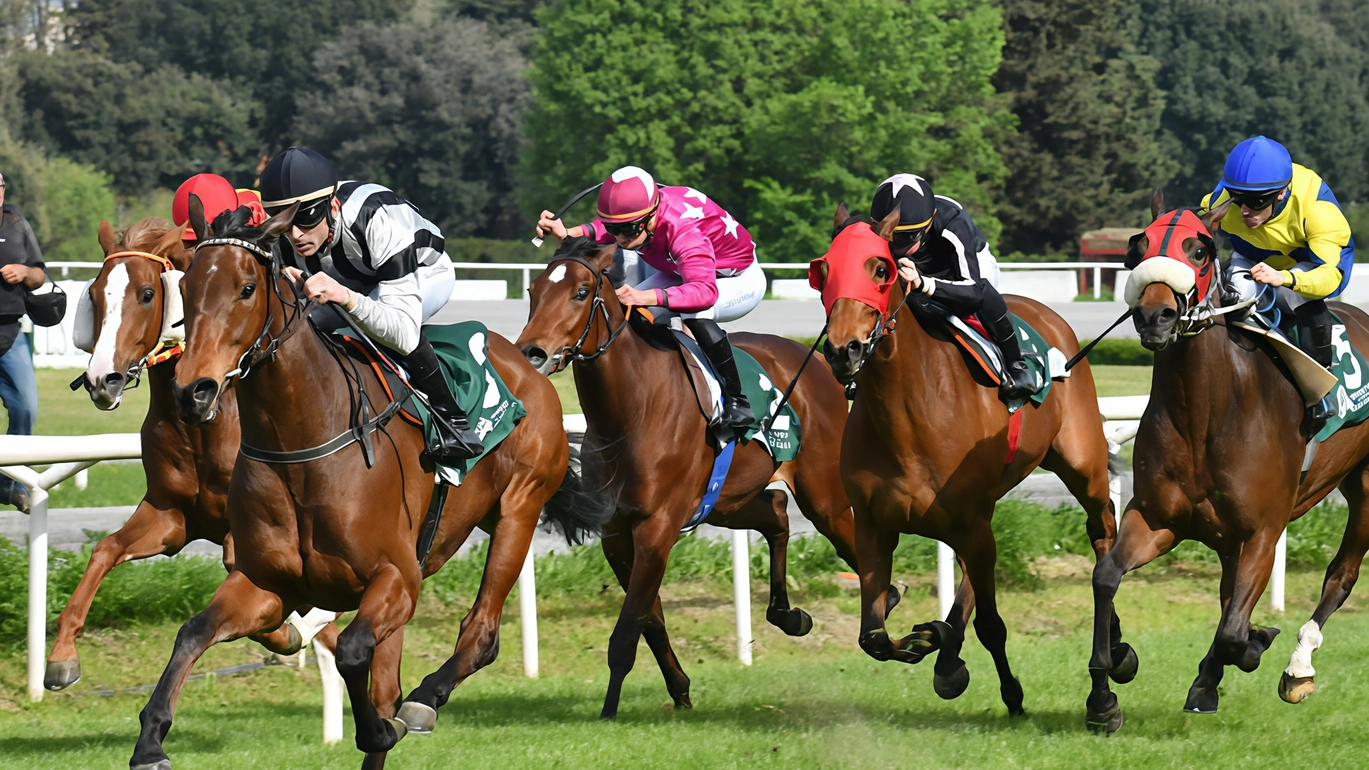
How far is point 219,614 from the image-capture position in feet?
14.8

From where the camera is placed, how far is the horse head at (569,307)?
6.06m

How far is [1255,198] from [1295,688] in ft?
6.01

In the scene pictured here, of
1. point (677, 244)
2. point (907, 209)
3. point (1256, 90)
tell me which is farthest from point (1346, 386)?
point (1256, 90)

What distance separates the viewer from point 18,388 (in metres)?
7.67

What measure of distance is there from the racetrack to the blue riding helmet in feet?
6.53

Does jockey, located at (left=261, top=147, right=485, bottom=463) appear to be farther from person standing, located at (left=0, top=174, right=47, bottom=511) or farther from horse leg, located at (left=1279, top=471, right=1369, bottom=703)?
horse leg, located at (left=1279, top=471, right=1369, bottom=703)

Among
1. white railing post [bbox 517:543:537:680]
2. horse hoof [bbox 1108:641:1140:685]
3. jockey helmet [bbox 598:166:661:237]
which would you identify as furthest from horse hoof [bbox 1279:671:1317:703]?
white railing post [bbox 517:543:537:680]

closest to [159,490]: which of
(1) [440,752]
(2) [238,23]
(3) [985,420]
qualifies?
(1) [440,752]

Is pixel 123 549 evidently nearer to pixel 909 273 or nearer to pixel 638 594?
pixel 638 594

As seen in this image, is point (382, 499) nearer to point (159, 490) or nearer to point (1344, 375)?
point (159, 490)

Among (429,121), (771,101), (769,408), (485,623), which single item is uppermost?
(769,408)

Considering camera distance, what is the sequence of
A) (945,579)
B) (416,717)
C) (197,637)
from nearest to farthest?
(197,637) < (416,717) < (945,579)

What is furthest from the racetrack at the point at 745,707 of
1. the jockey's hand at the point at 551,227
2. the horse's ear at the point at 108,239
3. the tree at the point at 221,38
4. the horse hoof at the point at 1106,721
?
the tree at the point at 221,38

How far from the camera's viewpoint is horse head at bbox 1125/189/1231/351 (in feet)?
18.3
